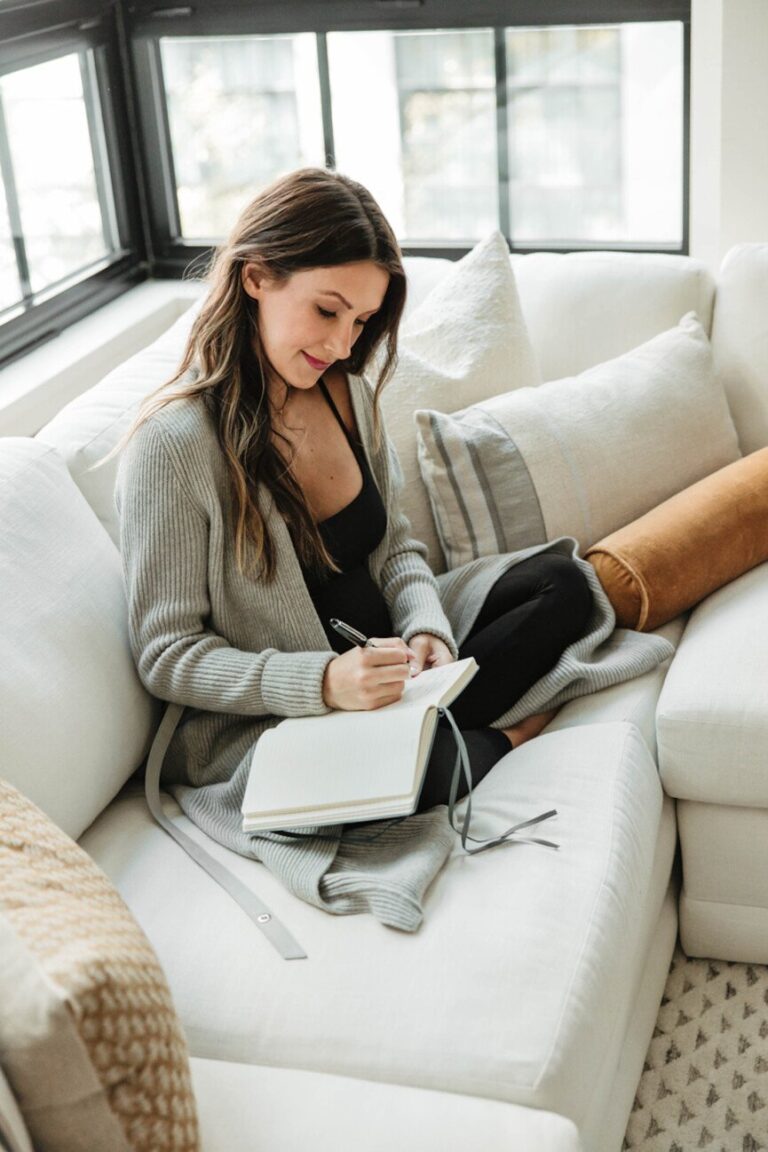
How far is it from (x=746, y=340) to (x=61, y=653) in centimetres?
141

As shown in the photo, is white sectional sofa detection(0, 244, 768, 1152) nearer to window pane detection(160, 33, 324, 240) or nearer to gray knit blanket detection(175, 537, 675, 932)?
gray knit blanket detection(175, 537, 675, 932)

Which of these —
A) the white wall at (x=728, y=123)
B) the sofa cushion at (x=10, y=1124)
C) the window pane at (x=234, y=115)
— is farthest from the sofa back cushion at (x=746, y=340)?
the sofa cushion at (x=10, y=1124)

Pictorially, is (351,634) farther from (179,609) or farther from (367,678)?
(179,609)

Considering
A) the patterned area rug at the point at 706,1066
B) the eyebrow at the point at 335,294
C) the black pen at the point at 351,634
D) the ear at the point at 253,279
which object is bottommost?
the patterned area rug at the point at 706,1066

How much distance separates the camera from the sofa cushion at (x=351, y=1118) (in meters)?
1.15

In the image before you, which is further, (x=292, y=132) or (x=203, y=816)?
(x=292, y=132)

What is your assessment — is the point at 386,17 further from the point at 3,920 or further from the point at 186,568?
the point at 3,920

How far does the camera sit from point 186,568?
5.37 feet

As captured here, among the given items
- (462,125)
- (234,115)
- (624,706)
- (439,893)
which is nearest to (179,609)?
(439,893)

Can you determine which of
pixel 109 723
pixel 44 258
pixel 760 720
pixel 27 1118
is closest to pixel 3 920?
pixel 27 1118

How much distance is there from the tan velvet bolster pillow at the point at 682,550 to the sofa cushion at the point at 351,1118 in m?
0.92

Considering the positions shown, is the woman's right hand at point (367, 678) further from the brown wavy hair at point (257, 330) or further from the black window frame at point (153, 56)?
the black window frame at point (153, 56)

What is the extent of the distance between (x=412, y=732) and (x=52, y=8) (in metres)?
1.97

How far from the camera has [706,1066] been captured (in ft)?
5.59
